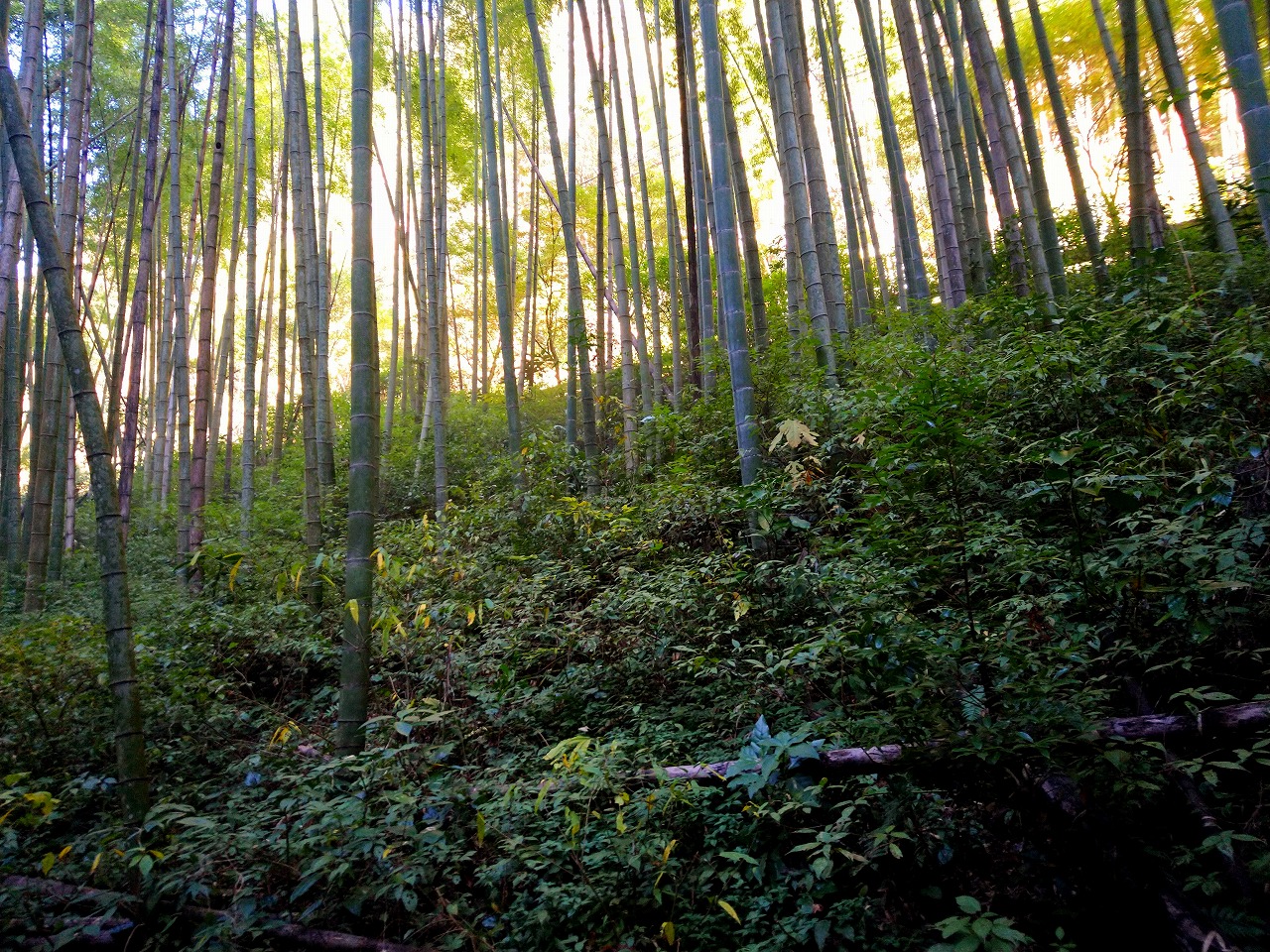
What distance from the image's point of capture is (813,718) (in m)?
2.24

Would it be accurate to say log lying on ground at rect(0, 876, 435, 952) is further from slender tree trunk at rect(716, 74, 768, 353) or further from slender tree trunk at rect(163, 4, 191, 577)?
slender tree trunk at rect(716, 74, 768, 353)

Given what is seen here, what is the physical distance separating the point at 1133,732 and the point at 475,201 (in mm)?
9815

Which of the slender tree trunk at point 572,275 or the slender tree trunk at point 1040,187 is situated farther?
the slender tree trunk at point 572,275

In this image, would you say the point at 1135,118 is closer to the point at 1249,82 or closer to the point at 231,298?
the point at 1249,82

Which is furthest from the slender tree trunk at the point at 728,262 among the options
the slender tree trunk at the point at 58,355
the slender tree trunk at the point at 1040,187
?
the slender tree trunk at the point at 58,355

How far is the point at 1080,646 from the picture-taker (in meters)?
1.86

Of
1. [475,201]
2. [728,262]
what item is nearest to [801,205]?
[728,262]

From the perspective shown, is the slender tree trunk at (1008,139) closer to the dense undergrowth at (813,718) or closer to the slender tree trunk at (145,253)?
the dense undergrowth at (813,718)

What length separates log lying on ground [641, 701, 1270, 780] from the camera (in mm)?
1717

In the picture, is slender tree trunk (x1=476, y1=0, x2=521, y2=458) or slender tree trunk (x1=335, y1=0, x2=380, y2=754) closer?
slender tree trunk (x1=335, y1=0, x2=380, y2=754)

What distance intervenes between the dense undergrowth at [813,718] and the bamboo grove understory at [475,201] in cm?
41

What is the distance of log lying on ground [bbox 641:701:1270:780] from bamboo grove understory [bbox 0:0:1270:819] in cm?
143

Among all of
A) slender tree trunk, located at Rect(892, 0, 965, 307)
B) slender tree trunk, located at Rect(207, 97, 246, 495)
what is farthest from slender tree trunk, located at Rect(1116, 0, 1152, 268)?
slender tree trunk, located at Rect(207, 97, 246, 495)

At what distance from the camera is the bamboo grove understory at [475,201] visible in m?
2.43
